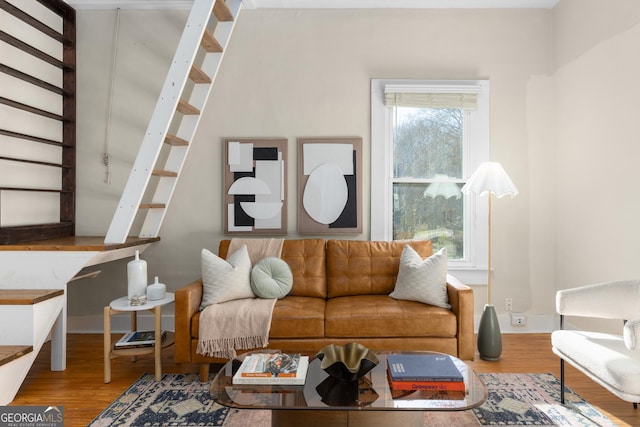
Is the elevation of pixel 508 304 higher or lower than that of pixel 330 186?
lower

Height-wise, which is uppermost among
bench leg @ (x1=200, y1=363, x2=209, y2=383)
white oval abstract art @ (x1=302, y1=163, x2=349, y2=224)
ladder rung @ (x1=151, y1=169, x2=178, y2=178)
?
ladder rung @ (x1=151, y1=169, x2=178, y2=178)

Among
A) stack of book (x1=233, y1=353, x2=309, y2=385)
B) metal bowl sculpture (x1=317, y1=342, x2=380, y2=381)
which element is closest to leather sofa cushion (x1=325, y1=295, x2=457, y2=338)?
stack of book (x1=233, y1=353, x2=309, y2=385)

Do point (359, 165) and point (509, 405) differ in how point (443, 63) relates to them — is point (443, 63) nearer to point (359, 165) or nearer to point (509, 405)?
point (359, 165)

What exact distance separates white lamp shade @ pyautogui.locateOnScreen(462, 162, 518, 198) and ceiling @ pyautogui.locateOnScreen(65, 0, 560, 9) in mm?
1560

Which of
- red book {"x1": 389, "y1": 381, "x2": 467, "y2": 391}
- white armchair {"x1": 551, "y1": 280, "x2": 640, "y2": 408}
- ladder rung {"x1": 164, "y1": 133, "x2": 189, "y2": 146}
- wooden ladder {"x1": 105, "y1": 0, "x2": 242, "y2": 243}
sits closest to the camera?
red book {"x1": 389, "y1": 381, "x2": 467, "y2": 391}

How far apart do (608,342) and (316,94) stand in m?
2.88

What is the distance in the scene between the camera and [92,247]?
2.99 metres

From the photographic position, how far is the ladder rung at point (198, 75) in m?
3.33

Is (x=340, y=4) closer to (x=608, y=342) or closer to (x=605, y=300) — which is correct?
(x=605, y=300)

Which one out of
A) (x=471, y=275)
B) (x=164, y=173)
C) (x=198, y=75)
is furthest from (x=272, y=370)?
(x=471, y=275)

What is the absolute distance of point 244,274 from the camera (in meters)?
3.20

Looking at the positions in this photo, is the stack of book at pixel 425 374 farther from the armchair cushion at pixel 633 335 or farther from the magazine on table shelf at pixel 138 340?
the magazine on table shelf at pixel 138 340

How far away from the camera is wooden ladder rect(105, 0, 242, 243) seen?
3.11 meters

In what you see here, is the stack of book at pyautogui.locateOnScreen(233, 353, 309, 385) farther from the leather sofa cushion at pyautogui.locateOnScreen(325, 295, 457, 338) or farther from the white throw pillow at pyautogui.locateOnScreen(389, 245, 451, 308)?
the white throw pillow at pyautogui.locateOnScreen(389, 245, 451, 308)
